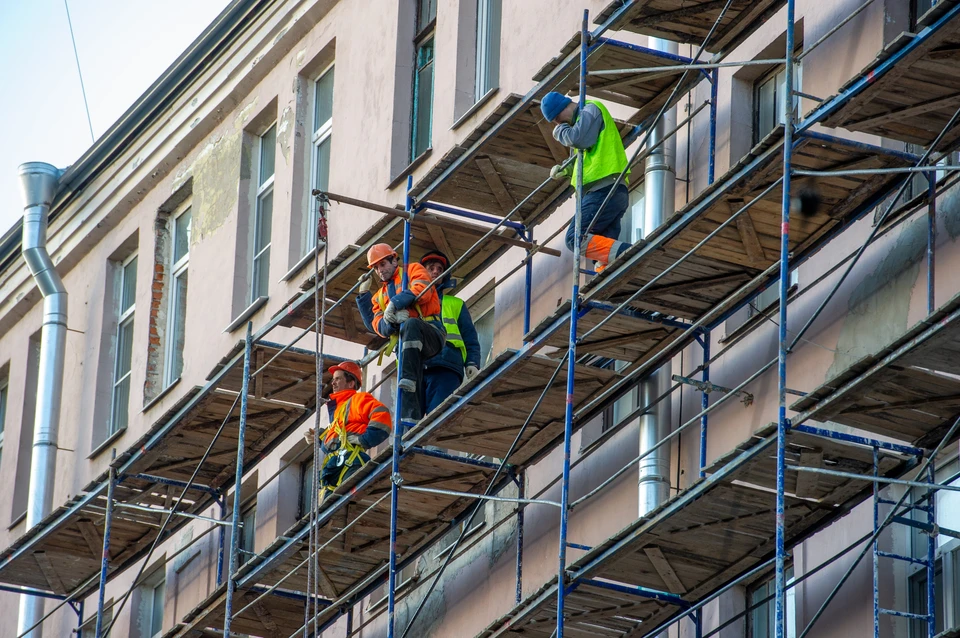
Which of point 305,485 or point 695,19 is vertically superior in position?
point 695,19

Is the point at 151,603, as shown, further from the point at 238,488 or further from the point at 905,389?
the point at 905,389

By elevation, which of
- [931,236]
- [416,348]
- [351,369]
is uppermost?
[351,369]

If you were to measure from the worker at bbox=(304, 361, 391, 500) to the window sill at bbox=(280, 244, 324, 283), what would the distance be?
129 inches

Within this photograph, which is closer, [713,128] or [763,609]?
[763,609]

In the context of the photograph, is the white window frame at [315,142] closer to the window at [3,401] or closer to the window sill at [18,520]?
the window sill at [18,520]

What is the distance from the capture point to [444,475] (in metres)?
19.8

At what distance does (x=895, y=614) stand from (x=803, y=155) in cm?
335

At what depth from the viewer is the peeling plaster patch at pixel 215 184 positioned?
27750 millimetres

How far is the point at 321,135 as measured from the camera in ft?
86.6

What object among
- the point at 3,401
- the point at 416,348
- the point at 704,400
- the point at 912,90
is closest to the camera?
the point at 912,90

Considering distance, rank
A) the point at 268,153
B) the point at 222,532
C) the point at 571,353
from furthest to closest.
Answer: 1. the point at 268,153
2. the point at 222,532
3. the point at 571,353

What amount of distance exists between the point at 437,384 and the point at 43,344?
39.8 feet

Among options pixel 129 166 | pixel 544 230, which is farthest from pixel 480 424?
pixel 129 166

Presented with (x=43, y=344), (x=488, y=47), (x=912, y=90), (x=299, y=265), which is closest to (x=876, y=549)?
(x=912, y=90)
